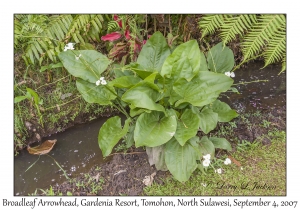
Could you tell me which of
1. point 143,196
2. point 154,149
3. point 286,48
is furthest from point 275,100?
point 143,196

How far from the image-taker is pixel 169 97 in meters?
2.12

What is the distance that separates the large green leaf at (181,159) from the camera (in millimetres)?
1939

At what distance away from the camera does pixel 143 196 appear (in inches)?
81.4

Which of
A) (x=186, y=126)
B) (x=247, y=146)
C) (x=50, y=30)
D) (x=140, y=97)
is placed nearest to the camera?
(x=140, y=97)

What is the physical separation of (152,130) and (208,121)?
0.40m

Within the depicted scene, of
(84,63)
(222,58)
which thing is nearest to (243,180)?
(222,58)

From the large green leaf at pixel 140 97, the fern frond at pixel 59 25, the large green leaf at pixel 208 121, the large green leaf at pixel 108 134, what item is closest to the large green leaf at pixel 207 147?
the large green leaf at pixel 208 121

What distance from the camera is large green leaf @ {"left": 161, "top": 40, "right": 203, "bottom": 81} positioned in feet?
6.35

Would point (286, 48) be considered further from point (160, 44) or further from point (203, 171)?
point (203, 171)

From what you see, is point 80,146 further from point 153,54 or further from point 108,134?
point 153,54

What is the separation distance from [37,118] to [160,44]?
1.38 metres

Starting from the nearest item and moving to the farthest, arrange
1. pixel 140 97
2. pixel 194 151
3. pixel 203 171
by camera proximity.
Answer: pixel 140 97
pixel 194 151
pixel 203 171

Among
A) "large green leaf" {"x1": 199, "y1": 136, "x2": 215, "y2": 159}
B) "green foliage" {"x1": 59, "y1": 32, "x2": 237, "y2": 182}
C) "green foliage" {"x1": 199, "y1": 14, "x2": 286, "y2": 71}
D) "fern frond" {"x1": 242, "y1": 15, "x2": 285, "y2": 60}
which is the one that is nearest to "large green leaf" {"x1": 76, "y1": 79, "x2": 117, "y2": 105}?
"green foliage" {"x1": 59, "y1": 32, "x2": 237, "y2": 182}
